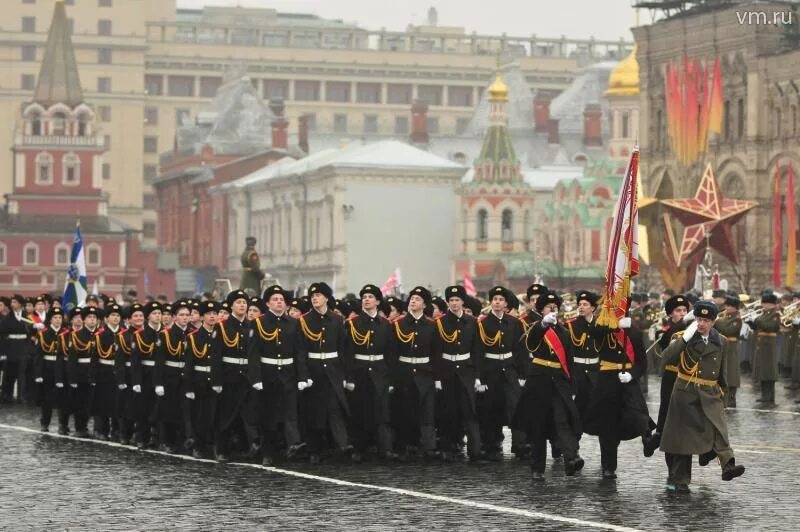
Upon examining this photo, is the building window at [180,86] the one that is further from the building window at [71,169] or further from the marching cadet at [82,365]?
the marching cadet at [82,365]

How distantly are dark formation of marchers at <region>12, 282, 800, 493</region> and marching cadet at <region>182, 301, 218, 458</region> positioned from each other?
0.02 meters

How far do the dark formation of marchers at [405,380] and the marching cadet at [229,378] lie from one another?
18mm

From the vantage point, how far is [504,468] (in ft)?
66.3

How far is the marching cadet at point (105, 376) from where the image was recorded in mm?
24719

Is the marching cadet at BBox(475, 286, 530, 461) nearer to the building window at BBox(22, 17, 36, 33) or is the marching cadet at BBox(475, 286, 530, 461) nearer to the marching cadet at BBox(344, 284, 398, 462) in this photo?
the marching cadet at BBox(344, 284, 398, 462)

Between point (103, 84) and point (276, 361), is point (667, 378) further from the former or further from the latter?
point (103, 84)

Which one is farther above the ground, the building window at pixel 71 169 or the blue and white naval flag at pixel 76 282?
the building window at pixel 71 169

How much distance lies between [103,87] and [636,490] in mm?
140384

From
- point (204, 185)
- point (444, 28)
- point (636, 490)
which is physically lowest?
point (636, 490)

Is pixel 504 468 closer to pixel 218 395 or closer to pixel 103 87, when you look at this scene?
pixel 218 395

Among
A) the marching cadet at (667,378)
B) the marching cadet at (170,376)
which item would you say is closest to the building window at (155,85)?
the marching cadet at (170,376)

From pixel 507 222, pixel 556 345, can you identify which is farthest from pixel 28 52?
pixel 556 345

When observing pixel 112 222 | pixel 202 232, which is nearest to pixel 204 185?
pixel 202 232

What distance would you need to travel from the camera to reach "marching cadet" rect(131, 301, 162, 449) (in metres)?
23.4
